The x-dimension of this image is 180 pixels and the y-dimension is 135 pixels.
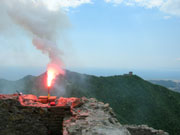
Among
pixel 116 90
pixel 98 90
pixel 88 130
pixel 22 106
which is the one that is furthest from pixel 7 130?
pixel 116 90

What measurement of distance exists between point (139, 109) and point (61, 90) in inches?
594

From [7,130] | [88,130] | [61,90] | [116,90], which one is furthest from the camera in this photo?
[116,90]

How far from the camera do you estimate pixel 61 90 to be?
28703mm

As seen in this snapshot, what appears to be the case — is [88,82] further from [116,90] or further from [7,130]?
[7,130]

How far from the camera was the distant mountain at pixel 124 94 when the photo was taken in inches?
1134

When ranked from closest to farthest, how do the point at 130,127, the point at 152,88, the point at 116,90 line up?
the point at 130,127 < the point at 116,90 < the point at 152,88

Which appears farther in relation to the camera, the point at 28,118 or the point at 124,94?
the point at 124,94

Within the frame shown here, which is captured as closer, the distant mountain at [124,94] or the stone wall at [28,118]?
the stone wall at [28,118]

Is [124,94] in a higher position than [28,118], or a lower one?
lower

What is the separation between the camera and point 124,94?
35.1m

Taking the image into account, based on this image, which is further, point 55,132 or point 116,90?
point 116,90

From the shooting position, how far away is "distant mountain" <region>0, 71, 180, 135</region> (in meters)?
28.8

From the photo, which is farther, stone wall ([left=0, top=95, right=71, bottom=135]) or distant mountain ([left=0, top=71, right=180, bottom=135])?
distant mountain ([left=0, top=71, right=180, bottom=135])

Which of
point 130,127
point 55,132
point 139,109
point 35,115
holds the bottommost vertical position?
point 139,109
